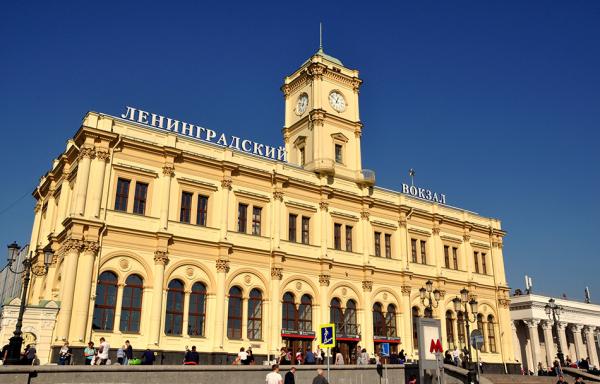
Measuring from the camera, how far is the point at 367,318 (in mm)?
40625

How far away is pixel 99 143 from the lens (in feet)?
105

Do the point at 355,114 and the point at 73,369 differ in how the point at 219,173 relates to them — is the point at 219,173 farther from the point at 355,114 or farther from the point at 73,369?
the point at 73,369

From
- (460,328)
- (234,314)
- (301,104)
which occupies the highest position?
(301,104)

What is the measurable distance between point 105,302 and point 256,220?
1166cm

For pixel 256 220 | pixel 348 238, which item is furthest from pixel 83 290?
pixel 348 238

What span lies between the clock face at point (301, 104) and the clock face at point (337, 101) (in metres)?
2.26

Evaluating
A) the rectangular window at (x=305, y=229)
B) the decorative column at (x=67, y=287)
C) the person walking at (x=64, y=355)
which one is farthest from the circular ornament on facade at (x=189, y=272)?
the rectangular window at (x=305, y=229)

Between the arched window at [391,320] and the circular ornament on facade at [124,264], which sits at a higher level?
the circular ornament on facade at [124,264]

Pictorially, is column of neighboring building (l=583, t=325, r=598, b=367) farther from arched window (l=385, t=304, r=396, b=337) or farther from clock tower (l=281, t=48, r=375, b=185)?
clock tower (l=281, t=48, r=375, b=185)

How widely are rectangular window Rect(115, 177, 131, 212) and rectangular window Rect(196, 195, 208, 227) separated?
15.5ft

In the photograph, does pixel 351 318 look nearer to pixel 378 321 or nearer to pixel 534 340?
pixel 378 321

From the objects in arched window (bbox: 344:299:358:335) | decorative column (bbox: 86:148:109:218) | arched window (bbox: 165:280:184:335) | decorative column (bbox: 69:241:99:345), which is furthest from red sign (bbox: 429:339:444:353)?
decorative column (bbox: 86:148:109:218)

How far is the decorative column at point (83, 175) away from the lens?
30.6m

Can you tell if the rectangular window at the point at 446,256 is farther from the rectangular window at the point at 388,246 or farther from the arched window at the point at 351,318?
the arched window at the point at 351,318
